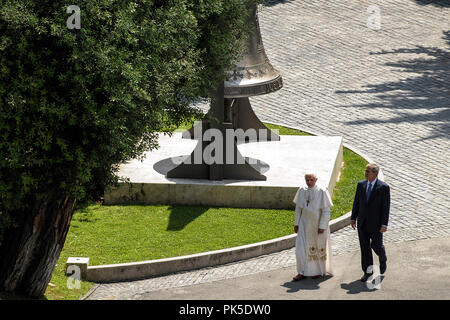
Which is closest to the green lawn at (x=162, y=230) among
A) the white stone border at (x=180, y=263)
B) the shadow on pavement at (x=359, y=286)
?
the white stone border at (x=180, y=263)

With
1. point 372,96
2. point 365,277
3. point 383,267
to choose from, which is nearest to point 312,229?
point 365,277

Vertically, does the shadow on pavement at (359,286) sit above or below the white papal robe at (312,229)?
below

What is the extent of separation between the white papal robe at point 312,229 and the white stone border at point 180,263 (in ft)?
5.08

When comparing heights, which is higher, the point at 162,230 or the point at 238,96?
the point at 238,96

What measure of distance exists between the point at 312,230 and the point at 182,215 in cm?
377

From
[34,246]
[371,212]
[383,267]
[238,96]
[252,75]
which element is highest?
[252,75]

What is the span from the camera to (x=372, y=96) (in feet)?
77.4

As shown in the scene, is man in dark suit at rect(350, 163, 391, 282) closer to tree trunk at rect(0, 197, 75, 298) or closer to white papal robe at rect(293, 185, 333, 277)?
white papal robe at rect(293, 185, 333, 277)

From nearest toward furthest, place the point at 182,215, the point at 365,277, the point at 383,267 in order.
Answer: the point at 365,277 → the point at 383,267 → the point at 182,215

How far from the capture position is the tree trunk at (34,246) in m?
11.3

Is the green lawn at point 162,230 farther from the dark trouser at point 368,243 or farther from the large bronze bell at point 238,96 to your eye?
the dark trouser at point 368,243

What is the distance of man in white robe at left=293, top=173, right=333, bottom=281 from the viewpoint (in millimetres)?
12227

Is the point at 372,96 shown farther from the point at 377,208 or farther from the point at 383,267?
the point at 377,208

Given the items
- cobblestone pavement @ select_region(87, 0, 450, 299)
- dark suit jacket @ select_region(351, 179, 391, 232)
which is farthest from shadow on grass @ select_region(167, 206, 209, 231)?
dark suit jacket @ select_region(351, 179, 391, 232)
